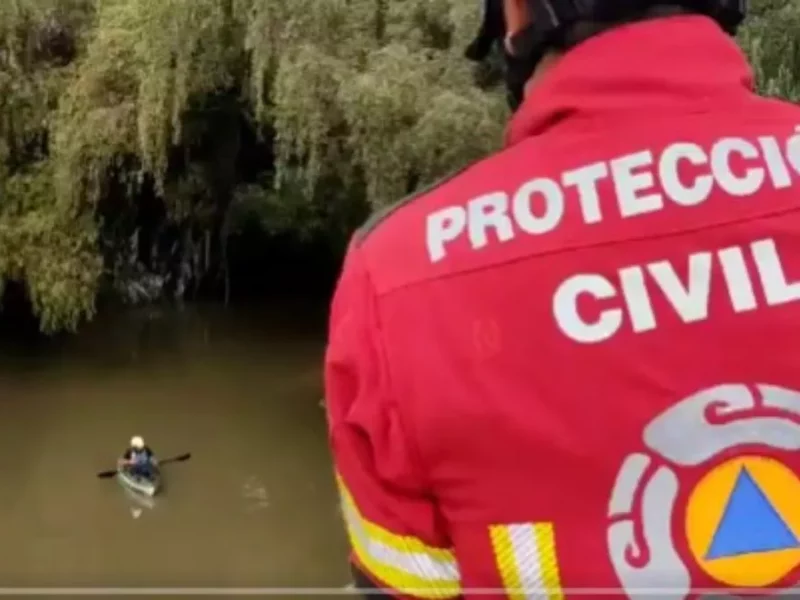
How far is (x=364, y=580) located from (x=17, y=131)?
7066 millimetres

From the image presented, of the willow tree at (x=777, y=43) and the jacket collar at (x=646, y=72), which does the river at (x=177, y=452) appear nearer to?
the willow tree at (x=777, y=43)

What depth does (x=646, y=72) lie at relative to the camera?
2.33ft

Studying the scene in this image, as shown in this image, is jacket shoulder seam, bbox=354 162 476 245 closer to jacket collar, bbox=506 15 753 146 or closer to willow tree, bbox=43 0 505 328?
jacket collar, bbox=506 15 753 146

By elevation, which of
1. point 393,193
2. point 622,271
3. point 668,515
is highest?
point 622,271

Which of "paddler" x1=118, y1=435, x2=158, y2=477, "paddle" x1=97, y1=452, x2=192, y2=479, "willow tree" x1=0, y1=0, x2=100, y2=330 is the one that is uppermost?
"willow tree" x1=0, y1=0, x2=100, y2=330

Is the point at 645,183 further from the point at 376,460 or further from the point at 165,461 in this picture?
the point at 165,461

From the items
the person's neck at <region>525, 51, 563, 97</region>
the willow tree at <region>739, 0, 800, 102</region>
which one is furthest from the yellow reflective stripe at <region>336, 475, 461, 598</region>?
the willow tree at <region>739, 0, 800, 102</region>

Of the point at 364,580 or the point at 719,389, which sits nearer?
the point at 719,389

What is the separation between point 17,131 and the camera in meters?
7.49

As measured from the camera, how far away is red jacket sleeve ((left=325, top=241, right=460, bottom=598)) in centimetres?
72

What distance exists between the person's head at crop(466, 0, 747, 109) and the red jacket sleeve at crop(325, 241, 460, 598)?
137 mm

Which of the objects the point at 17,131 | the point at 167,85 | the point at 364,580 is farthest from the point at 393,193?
the point at 364,580

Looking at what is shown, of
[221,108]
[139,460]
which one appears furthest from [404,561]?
[221,108]

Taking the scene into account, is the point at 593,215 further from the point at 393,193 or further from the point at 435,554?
the point at 393,193
